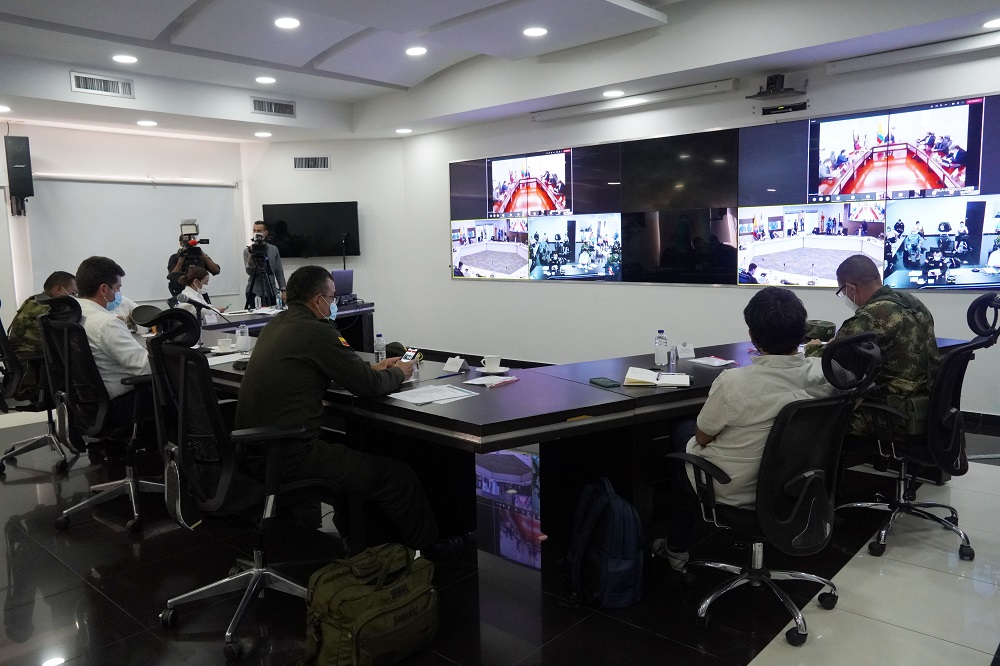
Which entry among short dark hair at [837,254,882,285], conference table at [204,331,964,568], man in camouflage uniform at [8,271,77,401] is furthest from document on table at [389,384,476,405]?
man in camouflage uniform at [8,271,77,401]

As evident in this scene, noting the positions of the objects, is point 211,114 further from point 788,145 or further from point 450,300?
point 788,145

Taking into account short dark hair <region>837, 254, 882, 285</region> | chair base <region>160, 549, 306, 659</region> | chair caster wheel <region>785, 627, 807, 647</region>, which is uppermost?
short dark hair <region>837, 254, 882, 285</region>

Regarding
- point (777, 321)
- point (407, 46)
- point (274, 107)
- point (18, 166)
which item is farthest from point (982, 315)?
point (18, 166)

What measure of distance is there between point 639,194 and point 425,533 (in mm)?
4607

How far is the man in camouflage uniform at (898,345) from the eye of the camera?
3.23 m

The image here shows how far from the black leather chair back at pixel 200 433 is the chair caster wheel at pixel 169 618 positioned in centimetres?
45

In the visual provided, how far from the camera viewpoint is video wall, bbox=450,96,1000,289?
5.04 meters

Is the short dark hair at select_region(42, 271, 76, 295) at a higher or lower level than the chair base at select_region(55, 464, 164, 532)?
higher

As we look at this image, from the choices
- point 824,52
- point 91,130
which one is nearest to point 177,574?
point 824,52

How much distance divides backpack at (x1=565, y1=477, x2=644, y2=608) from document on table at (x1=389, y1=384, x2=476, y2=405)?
679mm

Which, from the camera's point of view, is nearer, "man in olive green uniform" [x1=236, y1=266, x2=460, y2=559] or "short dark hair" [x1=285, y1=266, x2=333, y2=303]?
"man in olive green uniform" [x1=236, y1=266, x2=460, y2=559]

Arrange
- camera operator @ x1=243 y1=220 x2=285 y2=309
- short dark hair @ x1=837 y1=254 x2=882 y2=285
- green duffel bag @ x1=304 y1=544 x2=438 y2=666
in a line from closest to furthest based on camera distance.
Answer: green duffel bag @ x1=304 y1=544 x2=438 y2=666
short dark hair @ x1=837 y1=254 x2=882 y2=285
camera operator @ x1=243 y1=220 x2=285 y2=309

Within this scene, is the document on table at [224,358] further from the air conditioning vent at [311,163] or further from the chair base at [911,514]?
the air conditioning vent at [311,163]

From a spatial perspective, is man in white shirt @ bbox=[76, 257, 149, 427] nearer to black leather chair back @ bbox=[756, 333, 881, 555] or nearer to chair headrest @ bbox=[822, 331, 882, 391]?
black leather chair back @ bbox=[756, 333, 881, 555]
